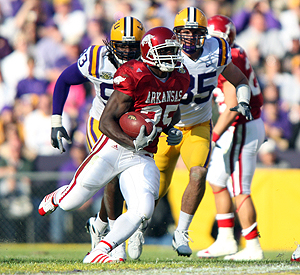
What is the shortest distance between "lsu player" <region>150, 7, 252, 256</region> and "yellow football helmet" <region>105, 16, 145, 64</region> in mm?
520

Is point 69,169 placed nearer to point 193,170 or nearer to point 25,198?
point 25,198

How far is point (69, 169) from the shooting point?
298 inches

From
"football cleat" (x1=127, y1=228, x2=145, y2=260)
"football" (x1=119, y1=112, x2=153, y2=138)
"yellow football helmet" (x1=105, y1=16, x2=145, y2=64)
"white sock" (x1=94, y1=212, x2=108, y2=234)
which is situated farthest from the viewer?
"white sock" (x1=94, y1=212, x2=108, y2=234)

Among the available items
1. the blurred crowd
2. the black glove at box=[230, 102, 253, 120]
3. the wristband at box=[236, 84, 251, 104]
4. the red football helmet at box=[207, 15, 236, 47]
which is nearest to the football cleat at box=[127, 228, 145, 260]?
the black glove at box=[230, 102, 253, 120]

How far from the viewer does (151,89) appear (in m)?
3.87

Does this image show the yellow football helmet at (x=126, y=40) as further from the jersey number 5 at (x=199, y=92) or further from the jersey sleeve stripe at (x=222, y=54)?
the jersey sleeve stripe at (x=222, y=54)

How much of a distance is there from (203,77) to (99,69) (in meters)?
0.98

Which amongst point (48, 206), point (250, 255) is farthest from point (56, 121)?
point (250, 255)

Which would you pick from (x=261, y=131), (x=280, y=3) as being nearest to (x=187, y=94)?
(x=261, y=131)

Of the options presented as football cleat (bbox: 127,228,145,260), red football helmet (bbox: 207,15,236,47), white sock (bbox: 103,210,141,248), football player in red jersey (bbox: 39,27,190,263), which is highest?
red football helmet (bbox: 207,15,236,47)

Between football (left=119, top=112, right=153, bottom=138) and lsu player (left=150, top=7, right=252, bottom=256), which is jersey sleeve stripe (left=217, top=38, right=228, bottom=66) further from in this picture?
football (left=119, top=112, right=153, bottom=138)

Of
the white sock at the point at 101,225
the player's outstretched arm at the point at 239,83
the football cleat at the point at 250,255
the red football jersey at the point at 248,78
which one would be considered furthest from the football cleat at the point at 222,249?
the player's outstretched arm at the point at 239,83

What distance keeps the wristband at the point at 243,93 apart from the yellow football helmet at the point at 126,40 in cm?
107

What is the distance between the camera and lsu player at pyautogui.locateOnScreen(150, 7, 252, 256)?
183 inches
